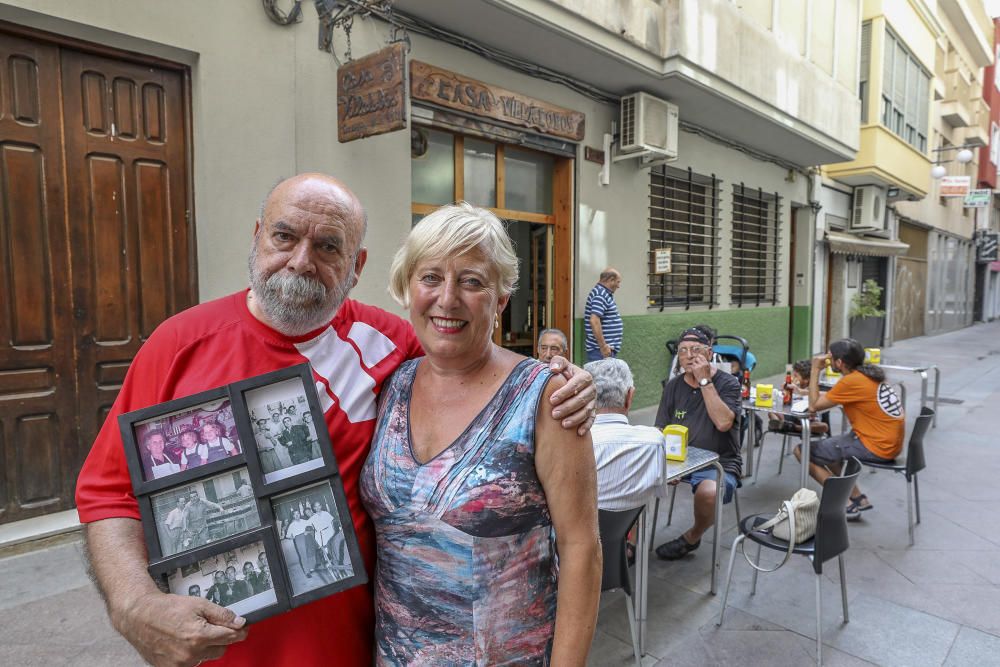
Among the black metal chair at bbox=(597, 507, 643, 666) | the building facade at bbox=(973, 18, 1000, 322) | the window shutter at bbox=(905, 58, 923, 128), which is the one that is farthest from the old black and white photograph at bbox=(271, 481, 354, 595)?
the building facade at bbox=(973, 18, 1000, 322)

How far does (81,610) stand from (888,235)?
742 inches

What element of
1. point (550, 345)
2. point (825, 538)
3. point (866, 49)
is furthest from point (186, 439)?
point (866, 49)

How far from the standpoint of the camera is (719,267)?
988 centimetres

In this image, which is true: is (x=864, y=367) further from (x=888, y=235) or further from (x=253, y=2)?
(x=888, y=235)

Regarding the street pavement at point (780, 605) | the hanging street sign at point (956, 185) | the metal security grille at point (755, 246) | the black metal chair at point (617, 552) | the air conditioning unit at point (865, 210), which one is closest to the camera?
the black metal chair at point (617, 552)

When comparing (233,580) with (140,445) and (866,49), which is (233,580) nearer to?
(140,445)

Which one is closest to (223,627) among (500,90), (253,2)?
(253,2)

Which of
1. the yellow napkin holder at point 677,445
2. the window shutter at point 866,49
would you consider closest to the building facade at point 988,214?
the window shutter at point 866,49

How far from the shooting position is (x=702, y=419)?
4.27 metres

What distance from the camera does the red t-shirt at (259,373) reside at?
1.37 meters

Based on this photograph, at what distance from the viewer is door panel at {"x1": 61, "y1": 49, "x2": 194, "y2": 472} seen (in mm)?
3865

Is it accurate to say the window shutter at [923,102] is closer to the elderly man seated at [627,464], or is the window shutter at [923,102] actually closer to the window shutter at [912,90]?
the window shutter at [912,90]

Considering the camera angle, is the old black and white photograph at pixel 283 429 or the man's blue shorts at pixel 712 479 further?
the man's blue shorts at pixel 712 479

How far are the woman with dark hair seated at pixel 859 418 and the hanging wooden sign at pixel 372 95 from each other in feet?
12.8
